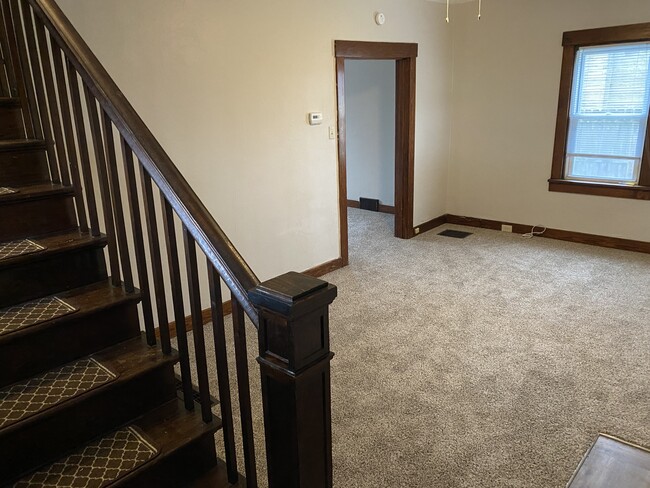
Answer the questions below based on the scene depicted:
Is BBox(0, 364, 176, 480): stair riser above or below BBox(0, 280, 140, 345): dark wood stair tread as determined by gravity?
below

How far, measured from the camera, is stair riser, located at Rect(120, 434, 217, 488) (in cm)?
139

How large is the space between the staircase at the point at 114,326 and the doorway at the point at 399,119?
8.71 feet

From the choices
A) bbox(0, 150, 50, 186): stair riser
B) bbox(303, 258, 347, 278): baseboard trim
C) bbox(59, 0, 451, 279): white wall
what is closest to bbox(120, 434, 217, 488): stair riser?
bbox(0, 150, 50, 186): stair riser

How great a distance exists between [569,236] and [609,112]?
1.30 m

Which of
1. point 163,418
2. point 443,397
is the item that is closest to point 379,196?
point 443,397

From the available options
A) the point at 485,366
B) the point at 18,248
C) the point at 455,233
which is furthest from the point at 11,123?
the point at 455,233

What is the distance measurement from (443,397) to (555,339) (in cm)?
105

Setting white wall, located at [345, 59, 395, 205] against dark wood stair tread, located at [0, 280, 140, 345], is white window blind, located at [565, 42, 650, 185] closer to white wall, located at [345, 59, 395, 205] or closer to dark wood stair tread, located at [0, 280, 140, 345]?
white wall, located at [345, 59, 395, 205]

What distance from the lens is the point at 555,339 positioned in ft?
10.1

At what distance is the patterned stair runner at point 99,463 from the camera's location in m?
1.33

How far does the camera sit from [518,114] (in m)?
5.12

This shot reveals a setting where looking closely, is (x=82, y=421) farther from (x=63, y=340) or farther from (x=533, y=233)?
(x=533, y=233)

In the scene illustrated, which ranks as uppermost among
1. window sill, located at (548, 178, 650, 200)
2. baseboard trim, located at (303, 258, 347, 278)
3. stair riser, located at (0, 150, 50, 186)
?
stair riser, located at (0, 150, 50, 186)

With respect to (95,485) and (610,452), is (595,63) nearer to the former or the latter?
(610,452)
